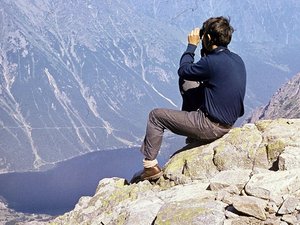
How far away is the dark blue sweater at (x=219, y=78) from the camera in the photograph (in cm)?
1292

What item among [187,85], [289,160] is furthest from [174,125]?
[289,160]

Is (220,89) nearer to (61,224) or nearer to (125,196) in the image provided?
(125,196)

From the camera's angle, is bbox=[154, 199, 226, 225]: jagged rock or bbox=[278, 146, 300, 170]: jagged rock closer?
bbox=[154, 199, 226, 225]: jagged rock

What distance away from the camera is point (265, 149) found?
1388 cm

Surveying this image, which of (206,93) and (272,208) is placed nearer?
(272,208)

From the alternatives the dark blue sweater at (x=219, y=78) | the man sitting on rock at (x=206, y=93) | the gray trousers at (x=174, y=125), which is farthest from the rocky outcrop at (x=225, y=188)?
the dark blue sweater at (x=219, y=78)

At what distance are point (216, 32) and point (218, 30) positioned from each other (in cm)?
12

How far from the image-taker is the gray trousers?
46.0ft

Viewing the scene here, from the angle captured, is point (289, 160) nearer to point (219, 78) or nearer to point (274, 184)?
point (274, 184)

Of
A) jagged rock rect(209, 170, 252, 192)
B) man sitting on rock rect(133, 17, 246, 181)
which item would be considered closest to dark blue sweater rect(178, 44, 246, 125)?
man sitting on rock rect(133, 17, 246, 181)

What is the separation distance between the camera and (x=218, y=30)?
1291cm

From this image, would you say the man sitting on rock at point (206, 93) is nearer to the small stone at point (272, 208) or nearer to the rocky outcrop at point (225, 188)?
the rocky outcrop at point (225, 188)

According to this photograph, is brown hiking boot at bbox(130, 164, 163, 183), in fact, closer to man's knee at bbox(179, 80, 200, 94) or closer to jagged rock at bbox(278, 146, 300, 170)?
man's knee at bbox(179, 80, 200, 94)

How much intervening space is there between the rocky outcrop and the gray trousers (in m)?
0.89
